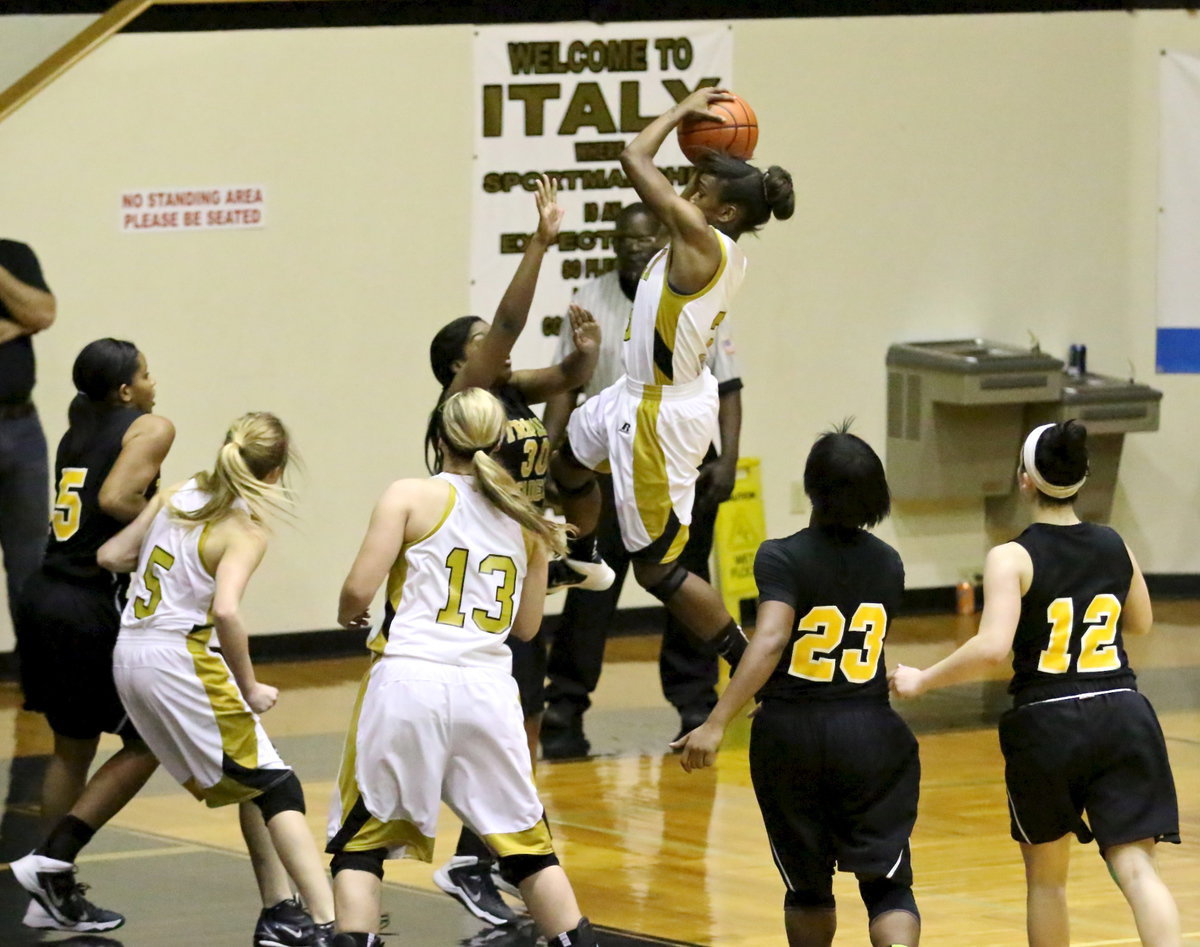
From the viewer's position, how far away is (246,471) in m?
5.78

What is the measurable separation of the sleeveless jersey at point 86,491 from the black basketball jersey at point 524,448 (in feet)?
3.86

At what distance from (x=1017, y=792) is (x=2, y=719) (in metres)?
5.65

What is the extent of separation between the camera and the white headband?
5.05 m

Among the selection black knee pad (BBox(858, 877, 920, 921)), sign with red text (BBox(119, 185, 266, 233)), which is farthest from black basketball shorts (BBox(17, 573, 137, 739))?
sign with red text (BBox(119, 185, 266, 233))

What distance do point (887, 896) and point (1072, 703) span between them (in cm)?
61

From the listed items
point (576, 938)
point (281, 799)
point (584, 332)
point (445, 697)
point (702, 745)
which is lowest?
point (576, 938)

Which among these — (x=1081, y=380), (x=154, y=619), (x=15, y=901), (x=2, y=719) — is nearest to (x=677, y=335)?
(x=154, y=619)

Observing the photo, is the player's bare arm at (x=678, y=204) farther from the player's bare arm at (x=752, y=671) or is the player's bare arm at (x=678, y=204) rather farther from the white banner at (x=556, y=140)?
the white banner at (x=556, y=140)

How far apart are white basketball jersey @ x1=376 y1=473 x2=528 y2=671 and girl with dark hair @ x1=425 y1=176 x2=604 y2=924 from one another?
1.29 feet

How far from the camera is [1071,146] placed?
12398 millimetres

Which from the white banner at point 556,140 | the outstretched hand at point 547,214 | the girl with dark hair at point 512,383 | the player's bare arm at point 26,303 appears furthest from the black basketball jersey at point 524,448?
the white banner at point 556,140

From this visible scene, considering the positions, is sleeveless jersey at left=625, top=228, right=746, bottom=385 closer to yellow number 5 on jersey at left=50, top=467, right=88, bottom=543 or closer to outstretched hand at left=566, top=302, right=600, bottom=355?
outstretched hand at left=566, top=302, right=600, bottom=355

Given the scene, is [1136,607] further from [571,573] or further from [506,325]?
[571,573]

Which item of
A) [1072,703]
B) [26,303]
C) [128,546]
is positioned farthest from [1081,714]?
[26,303]
